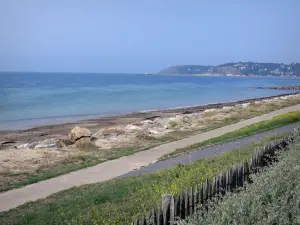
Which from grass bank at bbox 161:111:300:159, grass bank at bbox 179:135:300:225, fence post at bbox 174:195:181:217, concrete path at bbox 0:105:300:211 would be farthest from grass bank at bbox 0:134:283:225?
grass bank at bbox 161:111:300:159

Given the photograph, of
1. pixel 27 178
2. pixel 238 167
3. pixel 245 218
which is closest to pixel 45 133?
pixel 27 178

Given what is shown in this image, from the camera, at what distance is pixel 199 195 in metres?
6.38

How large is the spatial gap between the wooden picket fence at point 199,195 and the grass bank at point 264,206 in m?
0.35

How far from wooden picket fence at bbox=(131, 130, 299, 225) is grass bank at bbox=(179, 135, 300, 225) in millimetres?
354

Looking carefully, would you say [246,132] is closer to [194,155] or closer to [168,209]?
[194,155]

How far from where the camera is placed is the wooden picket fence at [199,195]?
17.4 feet

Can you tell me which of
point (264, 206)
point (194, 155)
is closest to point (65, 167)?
point (194, 155)

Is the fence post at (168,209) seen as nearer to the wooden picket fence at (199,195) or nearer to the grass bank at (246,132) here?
the wooden picket fence at (199,195)

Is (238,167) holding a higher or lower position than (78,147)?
higher

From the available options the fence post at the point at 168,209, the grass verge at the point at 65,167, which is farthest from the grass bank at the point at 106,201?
the grass verge at the point at 65,167

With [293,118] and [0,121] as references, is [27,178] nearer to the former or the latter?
[293,118]

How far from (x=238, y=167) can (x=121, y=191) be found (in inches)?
147

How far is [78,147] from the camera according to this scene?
757 inches

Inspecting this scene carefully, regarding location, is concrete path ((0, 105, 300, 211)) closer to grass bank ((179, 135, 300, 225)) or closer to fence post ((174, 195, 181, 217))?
fence post ((174, 195, 181, 217))
